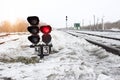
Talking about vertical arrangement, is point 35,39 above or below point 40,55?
above

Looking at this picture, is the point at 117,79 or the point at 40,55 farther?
the point at 40,55

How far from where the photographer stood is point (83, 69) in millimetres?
5961

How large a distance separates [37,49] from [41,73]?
3700 mm

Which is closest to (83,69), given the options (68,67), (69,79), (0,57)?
(68,67)

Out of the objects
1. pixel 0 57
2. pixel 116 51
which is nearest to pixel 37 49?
pixel 0 57

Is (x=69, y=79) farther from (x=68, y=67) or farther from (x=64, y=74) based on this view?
(x=68, y=67)

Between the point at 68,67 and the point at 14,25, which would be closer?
the point at 68,67

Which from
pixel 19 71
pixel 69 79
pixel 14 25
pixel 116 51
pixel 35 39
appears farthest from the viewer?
pixel 14 25

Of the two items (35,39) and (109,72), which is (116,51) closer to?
(35,39)

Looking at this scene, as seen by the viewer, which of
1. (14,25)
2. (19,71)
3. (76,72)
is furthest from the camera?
(14,25)

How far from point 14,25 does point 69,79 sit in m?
103

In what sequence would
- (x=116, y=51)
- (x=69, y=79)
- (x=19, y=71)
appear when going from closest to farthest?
1. (x=69, y=79)
2. (x=19, y=71)
3. (x=116, y=51)

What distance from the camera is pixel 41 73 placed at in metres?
5.68

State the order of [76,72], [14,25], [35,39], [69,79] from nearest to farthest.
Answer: [69,79], [76,72], [35,39], [14,25]
